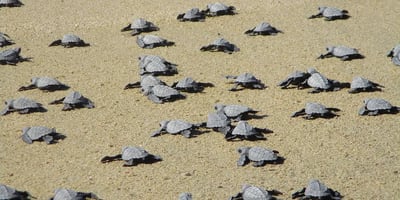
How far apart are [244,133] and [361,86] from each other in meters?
2.86

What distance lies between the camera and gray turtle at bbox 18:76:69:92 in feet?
44.5

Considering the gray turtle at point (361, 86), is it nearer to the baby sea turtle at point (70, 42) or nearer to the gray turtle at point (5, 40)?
the baby sea turtle at point (70, 42)

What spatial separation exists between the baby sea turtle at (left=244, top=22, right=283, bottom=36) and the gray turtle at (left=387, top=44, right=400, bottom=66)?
2615mm

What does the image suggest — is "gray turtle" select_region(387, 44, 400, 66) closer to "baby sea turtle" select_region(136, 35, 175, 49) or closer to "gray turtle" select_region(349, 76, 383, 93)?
"gray turtle" select_region(349, 76, 383, 93)

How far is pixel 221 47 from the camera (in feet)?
50.5

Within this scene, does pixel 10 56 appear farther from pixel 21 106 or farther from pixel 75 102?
pixel 75 102

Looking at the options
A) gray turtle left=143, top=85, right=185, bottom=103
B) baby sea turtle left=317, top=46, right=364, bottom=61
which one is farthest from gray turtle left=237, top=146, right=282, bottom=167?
baby sea turtle left=317, top=46, right=364, bottom=61

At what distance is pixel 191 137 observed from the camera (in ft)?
38.5

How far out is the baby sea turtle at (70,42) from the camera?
15741mm

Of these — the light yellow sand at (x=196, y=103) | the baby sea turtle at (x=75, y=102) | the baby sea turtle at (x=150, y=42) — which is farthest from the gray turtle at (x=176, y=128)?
the baby sea turtle at (x=150, y=42)

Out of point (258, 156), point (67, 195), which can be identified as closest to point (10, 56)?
point (67, 195)

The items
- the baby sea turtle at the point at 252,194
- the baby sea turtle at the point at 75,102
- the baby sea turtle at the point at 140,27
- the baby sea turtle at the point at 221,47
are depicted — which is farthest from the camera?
the baby sea turtle at the point at 140,27

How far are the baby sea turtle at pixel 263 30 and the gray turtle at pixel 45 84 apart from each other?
14.7ft

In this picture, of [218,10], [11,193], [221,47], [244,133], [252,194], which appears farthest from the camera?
[218,10]
